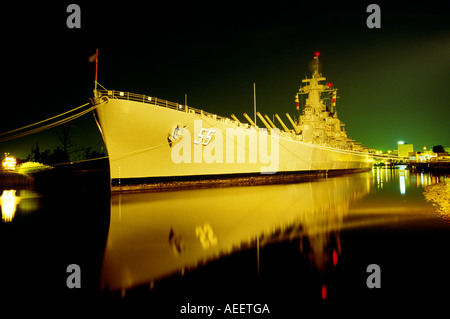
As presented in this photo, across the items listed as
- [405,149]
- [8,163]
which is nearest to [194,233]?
[8,163]

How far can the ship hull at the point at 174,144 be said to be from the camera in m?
15.3

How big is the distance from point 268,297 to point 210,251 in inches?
86.6

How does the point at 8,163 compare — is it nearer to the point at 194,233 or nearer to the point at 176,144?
the point at 176,144

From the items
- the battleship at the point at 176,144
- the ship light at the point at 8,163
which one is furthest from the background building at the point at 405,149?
the ship light at the point at 8,163

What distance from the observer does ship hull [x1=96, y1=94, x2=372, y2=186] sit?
15.3 meters

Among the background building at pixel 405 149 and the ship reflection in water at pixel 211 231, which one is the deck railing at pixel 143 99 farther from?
the background building at pixel 405 149

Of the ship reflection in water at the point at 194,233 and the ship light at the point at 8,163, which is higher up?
the ship light at the point at 8,163

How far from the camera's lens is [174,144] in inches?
671
